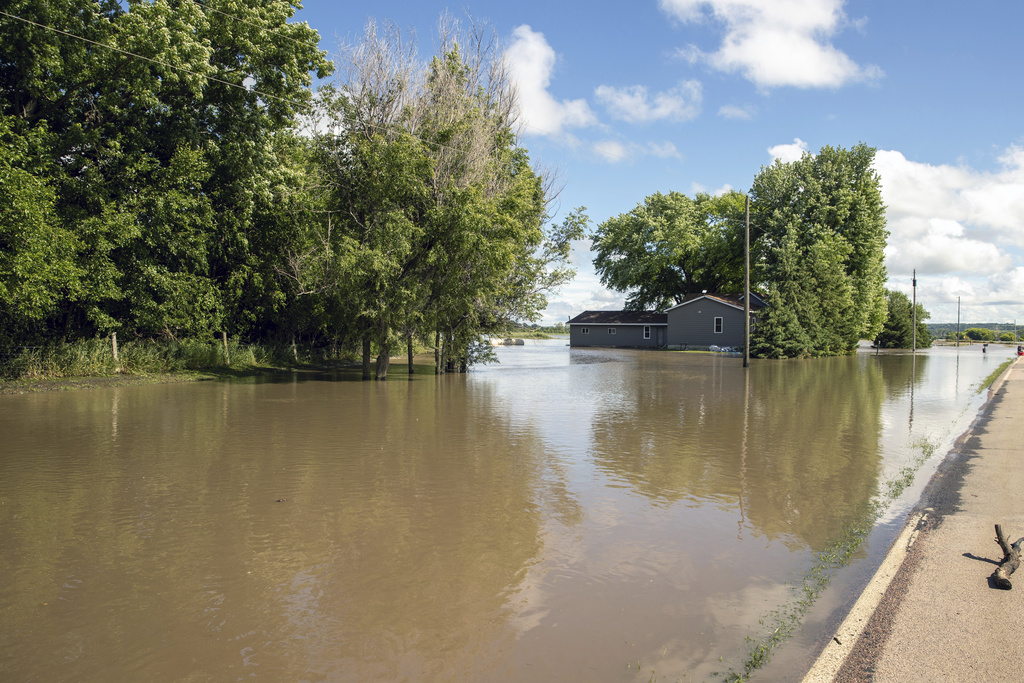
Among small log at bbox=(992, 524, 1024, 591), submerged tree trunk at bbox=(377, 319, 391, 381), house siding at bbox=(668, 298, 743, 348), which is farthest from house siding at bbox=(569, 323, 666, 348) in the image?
small log at bbox=(992, 524, 1024, 591)

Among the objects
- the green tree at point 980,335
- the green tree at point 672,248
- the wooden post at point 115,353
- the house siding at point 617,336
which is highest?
the green tree at point 672,248

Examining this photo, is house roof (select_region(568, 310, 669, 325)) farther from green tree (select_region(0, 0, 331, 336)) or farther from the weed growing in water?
the weed growing in water

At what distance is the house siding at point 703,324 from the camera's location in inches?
2223

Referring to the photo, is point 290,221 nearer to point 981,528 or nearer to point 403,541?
point 403,541

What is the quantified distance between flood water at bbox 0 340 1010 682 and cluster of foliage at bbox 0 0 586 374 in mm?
7748

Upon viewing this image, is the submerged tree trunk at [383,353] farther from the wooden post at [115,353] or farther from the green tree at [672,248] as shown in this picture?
the green tree at [672,248]

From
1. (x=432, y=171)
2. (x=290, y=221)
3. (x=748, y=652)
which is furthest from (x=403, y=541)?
(x=290, y=221)

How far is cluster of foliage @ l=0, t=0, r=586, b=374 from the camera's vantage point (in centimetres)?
1878

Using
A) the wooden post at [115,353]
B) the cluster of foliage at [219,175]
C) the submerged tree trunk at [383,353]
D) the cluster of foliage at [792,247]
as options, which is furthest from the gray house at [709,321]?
the wooden post at [115,353]

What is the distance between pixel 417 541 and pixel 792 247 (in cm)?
5046

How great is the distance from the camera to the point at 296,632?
425cm

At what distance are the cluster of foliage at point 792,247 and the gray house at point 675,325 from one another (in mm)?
3229

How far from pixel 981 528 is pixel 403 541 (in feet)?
18.4

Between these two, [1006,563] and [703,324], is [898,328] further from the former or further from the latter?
[1006,563]
